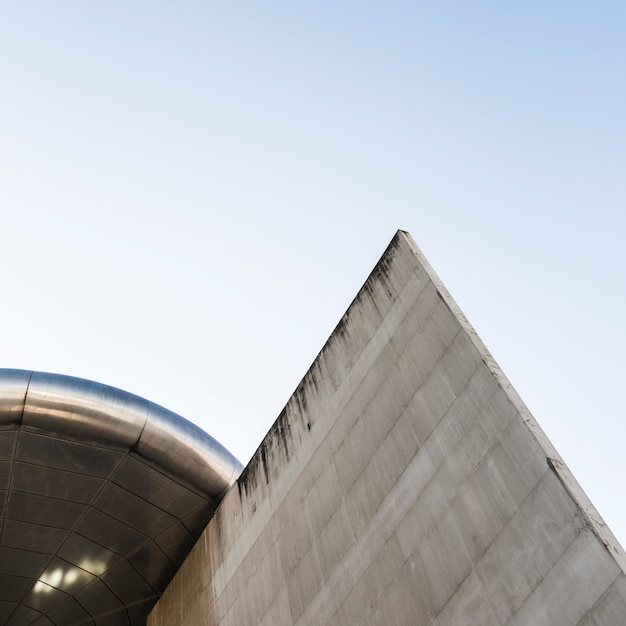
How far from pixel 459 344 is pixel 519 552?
8.25 feet

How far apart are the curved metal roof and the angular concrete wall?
127 cm

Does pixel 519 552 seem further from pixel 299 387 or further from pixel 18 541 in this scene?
pixel 18 541

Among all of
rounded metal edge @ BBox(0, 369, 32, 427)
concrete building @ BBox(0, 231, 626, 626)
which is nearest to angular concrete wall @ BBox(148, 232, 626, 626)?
concrete building @ BBox(0, 231, 626, 626)

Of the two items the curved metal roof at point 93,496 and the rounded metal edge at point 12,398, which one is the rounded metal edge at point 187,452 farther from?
the rounded metal edge at point 12,398

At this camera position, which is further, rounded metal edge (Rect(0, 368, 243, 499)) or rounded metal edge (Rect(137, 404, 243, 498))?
rounded metal edge (Rect(137, 404, 243, 498))

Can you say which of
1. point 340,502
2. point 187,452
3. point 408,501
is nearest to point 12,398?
point 187,452

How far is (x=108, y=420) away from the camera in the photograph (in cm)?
1141

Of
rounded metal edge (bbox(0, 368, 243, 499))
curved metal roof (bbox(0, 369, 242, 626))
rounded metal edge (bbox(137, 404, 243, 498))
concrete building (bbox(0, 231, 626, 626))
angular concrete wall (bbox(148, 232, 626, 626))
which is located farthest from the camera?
rounded metal edge (bbox(137, 404, 243, 498))

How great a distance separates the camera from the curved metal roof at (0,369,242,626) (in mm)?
11320

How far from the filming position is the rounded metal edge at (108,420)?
36.4ft

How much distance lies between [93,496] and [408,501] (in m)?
7.15

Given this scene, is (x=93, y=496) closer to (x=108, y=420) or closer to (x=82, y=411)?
(x=108, y=420)

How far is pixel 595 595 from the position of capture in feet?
17.5

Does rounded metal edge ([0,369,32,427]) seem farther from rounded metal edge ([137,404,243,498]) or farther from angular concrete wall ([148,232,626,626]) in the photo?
angular concrete wall ([148,232,626,626])
